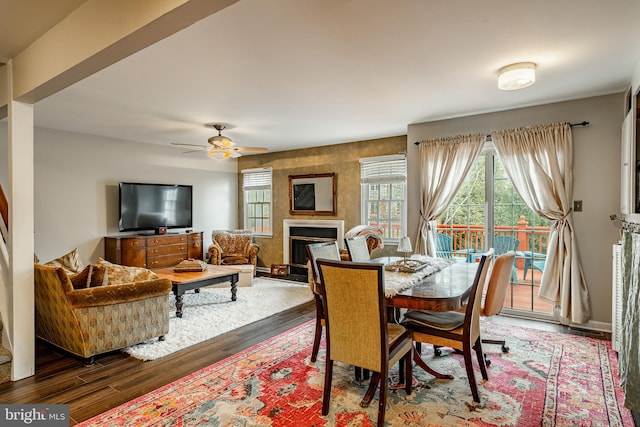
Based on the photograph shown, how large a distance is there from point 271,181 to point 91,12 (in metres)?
5.40

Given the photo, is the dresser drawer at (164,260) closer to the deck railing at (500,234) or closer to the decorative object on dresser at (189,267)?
the decorative object on dresser at (189,267)

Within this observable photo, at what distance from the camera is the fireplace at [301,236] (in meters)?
6.46

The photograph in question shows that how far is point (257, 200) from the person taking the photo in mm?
7703

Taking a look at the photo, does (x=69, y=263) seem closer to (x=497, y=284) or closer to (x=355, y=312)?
(x=355, y=312)

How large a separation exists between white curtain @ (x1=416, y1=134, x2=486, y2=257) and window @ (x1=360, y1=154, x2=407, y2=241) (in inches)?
36.7

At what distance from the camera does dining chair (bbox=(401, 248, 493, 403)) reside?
2.32m

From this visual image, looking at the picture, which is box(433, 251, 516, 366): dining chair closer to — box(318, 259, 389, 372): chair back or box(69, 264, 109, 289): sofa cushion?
box(318, 259, 389, 372): chair back

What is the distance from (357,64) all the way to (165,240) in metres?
4.77

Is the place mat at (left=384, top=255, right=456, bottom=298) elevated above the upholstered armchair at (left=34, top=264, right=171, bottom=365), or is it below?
above

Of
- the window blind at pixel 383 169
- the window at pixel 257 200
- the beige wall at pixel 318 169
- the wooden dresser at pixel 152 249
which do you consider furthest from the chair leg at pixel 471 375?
the window at pixel 257 200

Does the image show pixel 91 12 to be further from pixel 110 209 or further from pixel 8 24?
pixel 110 209

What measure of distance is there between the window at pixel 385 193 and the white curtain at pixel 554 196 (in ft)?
6.20

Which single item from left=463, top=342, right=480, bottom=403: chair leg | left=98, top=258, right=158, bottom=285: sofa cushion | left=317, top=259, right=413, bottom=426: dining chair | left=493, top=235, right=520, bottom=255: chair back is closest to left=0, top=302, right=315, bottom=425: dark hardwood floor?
left=98, top=258, right=158, bottom=285: sofa cushion

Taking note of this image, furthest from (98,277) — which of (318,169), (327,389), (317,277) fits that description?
(318,169)
